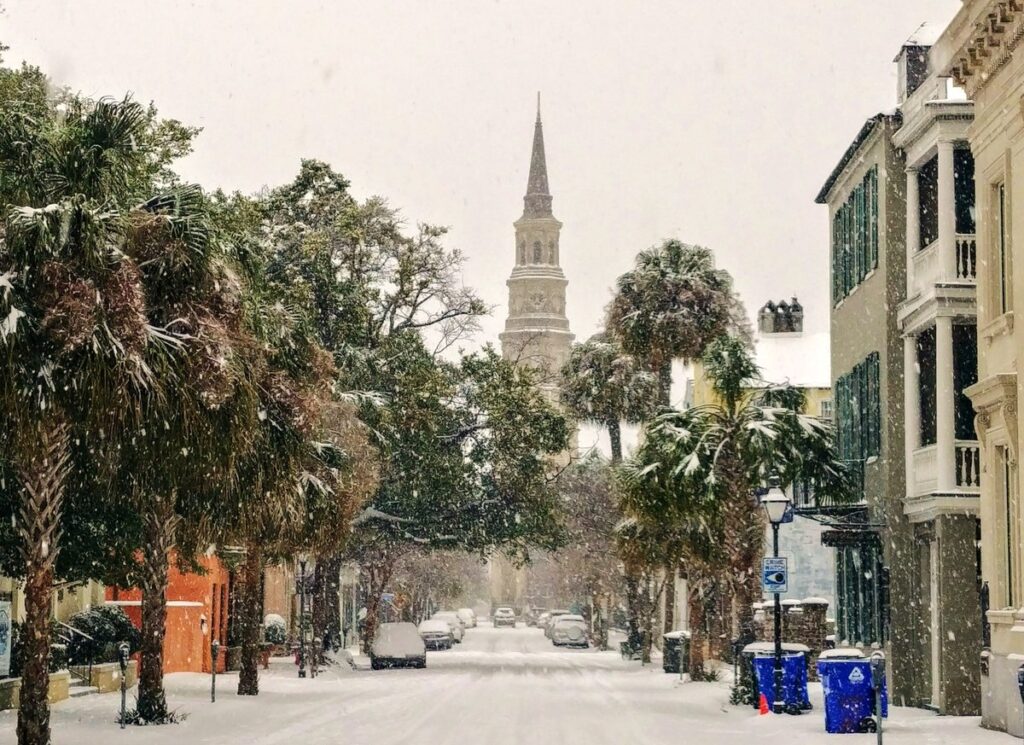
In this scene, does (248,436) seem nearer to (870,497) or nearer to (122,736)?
(122,736)

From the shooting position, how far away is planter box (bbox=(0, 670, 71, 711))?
26156 millimetres

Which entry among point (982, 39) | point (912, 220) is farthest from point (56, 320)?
point (912, 220)

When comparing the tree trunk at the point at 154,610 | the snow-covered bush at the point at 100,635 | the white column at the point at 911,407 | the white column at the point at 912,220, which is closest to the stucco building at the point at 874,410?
the white column at the point at 912,220

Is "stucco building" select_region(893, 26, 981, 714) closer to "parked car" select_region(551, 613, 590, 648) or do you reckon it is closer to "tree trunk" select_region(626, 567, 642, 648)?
"tree trunk" select_region(626, 567, 642, 648)

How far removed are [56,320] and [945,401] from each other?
15.8m

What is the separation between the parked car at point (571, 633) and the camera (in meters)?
74.9

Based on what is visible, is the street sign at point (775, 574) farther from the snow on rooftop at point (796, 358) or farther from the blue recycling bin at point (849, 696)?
the snow on rooftop at point (796, 358)

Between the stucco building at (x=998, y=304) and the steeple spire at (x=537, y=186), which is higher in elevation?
the steeple spire at (x=537, y=186)

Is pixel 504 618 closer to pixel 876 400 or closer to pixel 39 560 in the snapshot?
pixel 876 400

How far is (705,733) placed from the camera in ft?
72.4

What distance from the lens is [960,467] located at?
27047 mm

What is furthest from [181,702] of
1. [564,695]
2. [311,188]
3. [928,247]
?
[311,188]

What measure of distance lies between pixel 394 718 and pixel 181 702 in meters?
6.05

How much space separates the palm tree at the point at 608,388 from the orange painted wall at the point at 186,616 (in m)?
15.5
